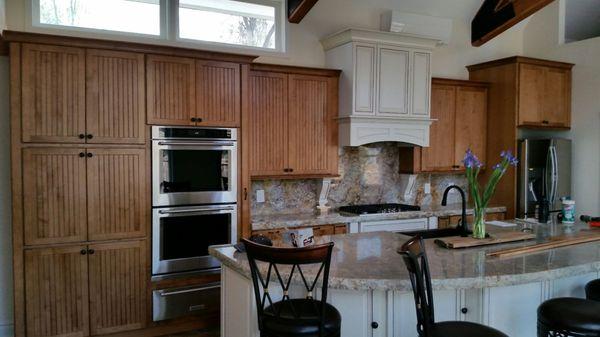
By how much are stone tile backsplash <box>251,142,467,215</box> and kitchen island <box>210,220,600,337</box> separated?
2.04m

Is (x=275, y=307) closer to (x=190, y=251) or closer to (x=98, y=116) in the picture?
(x=190, y=251)

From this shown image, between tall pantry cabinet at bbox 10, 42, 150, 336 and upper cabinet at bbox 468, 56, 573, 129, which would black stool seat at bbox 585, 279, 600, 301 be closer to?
upper cabinet at bbox 468, 56, 573, 129

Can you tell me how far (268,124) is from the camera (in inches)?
172

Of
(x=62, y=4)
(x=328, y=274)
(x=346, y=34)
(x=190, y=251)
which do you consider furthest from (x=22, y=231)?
(x=346, y=34)

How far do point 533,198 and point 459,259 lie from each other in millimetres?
3357

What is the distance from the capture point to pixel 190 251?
3787 mm

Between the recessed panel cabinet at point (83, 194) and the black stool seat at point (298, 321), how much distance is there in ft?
6.20

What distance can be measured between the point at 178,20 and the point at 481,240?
3.30 meters

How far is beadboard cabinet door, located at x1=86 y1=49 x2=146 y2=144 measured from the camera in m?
3.44

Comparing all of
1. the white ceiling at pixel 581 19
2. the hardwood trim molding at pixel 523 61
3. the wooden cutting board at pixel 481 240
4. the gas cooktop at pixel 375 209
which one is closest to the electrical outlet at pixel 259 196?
the gas cooktop at pixel 375 209

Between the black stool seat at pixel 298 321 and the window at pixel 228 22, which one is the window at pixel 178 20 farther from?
the black stool seat at pixel 298 321

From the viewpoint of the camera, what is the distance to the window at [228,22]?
4.37 meters

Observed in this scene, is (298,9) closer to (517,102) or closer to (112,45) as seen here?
(112,45)

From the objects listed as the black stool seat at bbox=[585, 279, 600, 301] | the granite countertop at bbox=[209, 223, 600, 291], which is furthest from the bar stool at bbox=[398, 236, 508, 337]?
the black stool seat at bbox=[585, 279, 600, 301]
